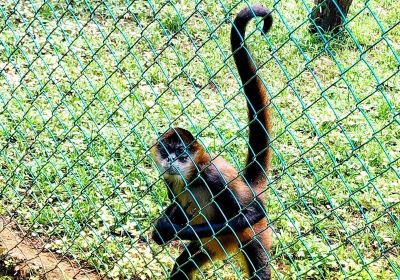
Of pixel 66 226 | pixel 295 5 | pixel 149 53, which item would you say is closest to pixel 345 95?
pixel 295 5

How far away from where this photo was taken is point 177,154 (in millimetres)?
3555

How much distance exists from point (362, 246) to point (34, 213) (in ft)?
7.06

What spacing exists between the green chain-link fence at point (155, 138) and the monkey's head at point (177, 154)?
0.10 meters

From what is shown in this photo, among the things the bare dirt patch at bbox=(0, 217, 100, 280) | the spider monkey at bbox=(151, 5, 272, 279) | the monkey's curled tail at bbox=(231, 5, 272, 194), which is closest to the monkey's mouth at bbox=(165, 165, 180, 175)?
the spider monkey at bbox=(151, 5, 272, 279)

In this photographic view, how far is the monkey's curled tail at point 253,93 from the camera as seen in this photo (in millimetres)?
2725

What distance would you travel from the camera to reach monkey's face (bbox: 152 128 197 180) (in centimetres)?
342

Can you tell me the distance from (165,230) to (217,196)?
0.42 metres

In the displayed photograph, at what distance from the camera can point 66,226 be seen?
13.0 ft

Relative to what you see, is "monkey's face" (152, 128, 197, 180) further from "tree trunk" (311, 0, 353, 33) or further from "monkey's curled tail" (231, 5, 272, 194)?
"tree trunk" (311, 0, 353, 33)

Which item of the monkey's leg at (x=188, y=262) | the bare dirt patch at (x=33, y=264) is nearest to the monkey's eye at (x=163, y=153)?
the monkey's leg at (x=188, y=262)

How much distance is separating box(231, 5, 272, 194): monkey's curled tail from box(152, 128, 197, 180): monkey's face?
0.33 m

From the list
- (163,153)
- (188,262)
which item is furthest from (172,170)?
(188,262)

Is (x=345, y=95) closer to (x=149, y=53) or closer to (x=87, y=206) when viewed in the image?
(x=149, y=53)

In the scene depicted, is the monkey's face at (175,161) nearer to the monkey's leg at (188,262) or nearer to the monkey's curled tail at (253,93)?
the monkey's curled tail at (253,93)
